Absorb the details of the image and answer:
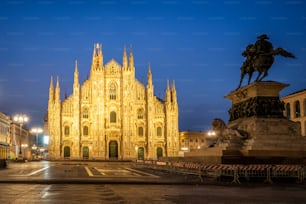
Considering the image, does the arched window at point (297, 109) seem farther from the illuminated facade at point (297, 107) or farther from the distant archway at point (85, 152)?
the distant archway at point (85, 152)

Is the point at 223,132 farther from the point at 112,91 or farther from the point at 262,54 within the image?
the point at 112,91

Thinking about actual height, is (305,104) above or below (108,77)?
below

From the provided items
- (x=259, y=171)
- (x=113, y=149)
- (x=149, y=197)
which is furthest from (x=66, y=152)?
(x=149, y=197)

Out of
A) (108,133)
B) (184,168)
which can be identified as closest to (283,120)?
(184,168)

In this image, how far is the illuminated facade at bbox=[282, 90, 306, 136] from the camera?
176 ft

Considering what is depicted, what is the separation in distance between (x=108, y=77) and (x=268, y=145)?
55.3 m

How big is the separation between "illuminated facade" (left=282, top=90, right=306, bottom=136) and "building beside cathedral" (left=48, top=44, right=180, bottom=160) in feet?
73.9

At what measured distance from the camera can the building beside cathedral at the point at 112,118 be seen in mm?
71812

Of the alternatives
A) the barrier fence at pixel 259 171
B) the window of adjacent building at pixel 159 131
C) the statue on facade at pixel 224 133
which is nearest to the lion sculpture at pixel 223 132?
the statue on facade at pixel 224 133

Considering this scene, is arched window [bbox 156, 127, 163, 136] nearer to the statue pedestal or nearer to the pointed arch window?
the pointed arch window

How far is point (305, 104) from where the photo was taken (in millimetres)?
53438

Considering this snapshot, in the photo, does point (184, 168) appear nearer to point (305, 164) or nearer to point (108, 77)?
point (305, 164)

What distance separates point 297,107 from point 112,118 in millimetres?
31451

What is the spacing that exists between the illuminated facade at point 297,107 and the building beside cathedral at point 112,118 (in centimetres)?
2252
